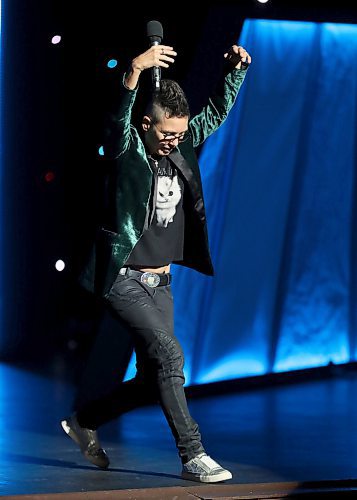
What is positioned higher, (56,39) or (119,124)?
(56,39)

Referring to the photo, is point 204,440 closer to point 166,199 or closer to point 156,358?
point 156,358

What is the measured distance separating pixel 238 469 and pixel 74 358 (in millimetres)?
4774

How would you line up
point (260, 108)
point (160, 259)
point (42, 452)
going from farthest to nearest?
point (260, 108) → point (42, 452) → point (160, 259)

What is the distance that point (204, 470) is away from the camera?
5.18 m

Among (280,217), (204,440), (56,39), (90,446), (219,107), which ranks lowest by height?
(90,446)

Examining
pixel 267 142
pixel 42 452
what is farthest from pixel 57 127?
pixel 42 452

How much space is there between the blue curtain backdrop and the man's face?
2.56 meters

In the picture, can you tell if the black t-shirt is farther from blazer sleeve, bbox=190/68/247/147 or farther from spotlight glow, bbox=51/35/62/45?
spotlight glow, bbox=51/35/62/45

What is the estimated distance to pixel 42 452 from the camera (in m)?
5.95

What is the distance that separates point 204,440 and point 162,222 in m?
1.50

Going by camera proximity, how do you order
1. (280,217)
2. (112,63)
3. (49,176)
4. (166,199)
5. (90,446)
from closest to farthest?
(166,199), (90,446), (280,217), (112,63), (49,176)

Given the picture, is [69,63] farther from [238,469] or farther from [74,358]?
[238,469]

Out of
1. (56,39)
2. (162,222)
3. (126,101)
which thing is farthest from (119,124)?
(56,39)

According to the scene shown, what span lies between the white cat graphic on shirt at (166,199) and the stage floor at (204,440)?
1061 mm
